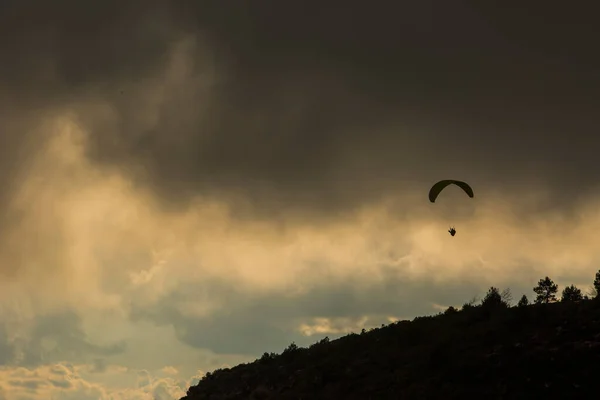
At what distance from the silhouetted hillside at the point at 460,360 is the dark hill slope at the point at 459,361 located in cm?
4

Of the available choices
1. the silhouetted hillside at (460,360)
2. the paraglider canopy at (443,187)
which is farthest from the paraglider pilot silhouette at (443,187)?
the silhouetted hillside at (460,360)

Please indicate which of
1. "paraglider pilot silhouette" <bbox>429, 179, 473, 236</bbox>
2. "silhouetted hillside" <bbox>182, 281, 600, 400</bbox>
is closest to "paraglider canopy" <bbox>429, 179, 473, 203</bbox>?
"paraglider pilot silhouette" <bbox>429, 179, 473, 236</bbox>

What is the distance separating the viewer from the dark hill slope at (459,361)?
2743 cm

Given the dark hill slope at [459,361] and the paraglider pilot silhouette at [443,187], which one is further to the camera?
the paraglider pilot silhouette at [443,187]

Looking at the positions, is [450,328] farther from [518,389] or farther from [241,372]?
[241,372]

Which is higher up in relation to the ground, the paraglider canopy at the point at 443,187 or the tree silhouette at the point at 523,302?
the paraglider canopy at the point at 443,187

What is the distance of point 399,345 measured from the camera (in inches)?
1486

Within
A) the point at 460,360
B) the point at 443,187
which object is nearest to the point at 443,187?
the point at 443,187

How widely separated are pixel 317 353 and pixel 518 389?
61.6ft

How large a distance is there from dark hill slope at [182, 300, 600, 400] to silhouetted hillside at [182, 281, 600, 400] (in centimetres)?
4

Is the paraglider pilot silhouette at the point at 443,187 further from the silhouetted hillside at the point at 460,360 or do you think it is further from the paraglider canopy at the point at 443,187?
the silhouetted hillside at the point at 460,360

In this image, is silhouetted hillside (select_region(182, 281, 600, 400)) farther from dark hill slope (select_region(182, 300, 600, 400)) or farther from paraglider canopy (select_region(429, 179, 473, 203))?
paraglider canopy (select_region(429, 179, 473, 203))

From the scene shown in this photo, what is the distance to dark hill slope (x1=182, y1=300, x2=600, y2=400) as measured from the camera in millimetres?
27433

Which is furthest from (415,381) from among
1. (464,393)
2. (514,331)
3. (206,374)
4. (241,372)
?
(206,374)
